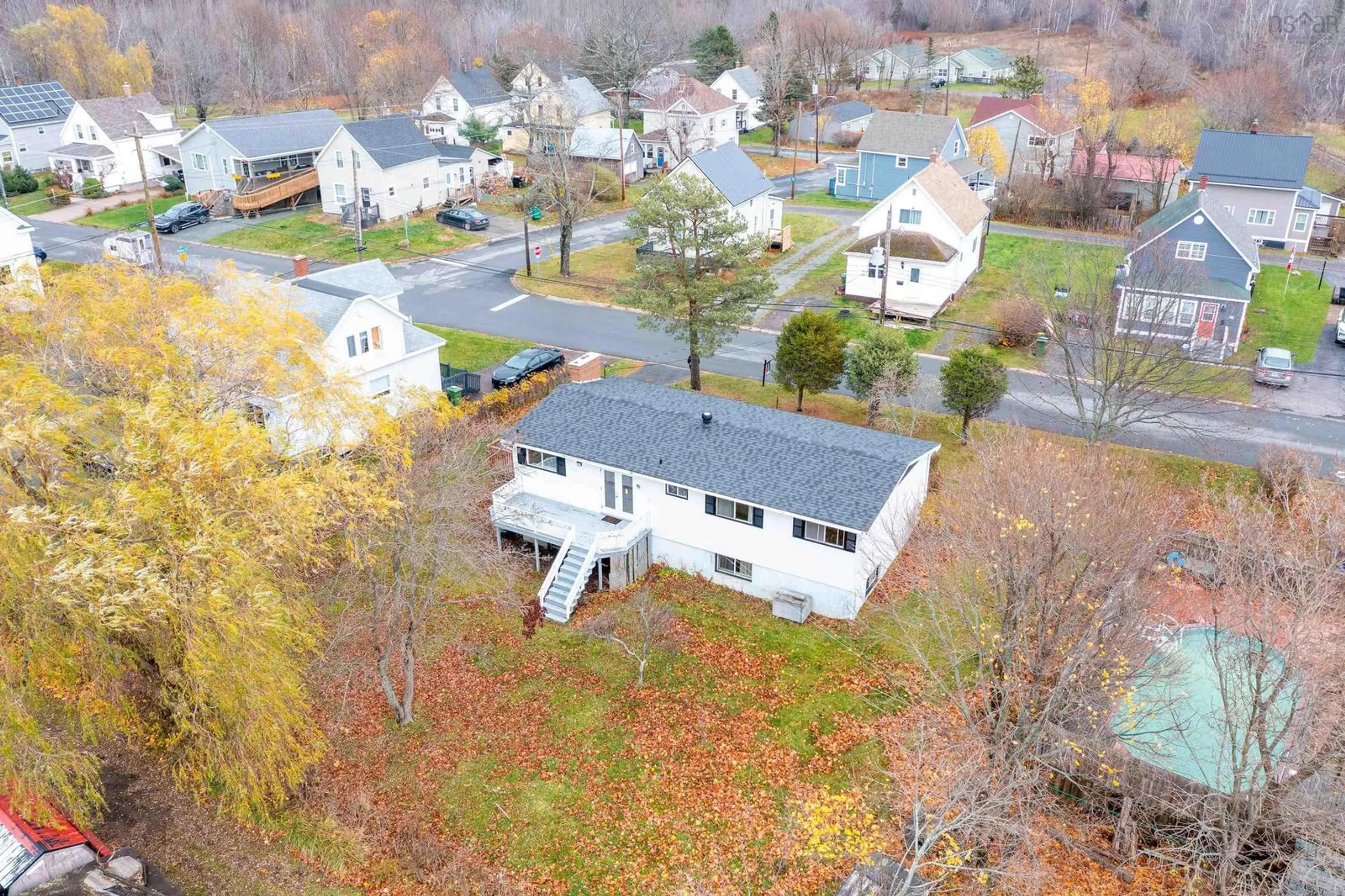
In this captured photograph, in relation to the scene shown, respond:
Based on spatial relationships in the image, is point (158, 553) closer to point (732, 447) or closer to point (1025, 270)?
point (732, 447)

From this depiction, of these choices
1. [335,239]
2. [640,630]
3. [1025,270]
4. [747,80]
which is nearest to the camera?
[640,630]

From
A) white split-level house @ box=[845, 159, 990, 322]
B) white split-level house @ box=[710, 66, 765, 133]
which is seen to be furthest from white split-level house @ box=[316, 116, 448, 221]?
white split-level house @ box=[710, 66, 765, 133]

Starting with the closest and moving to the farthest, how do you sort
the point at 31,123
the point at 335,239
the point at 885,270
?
the point at 885,270 → the point at 335,239 → the point at 31,123

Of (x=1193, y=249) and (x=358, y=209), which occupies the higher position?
(x=358, y=209)

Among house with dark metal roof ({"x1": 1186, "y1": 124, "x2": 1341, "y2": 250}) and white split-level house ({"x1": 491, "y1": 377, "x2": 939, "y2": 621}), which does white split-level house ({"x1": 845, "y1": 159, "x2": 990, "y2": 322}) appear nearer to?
house with dark metal roof ({"x1": 1186, "y1": 124, "x2": 1341, "y2": 250})

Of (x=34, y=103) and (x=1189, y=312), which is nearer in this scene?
(x=1189, y=312)

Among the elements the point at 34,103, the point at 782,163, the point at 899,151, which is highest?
the point at 34,103

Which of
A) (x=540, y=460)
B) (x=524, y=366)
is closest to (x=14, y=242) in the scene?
(x=524, y=366)
